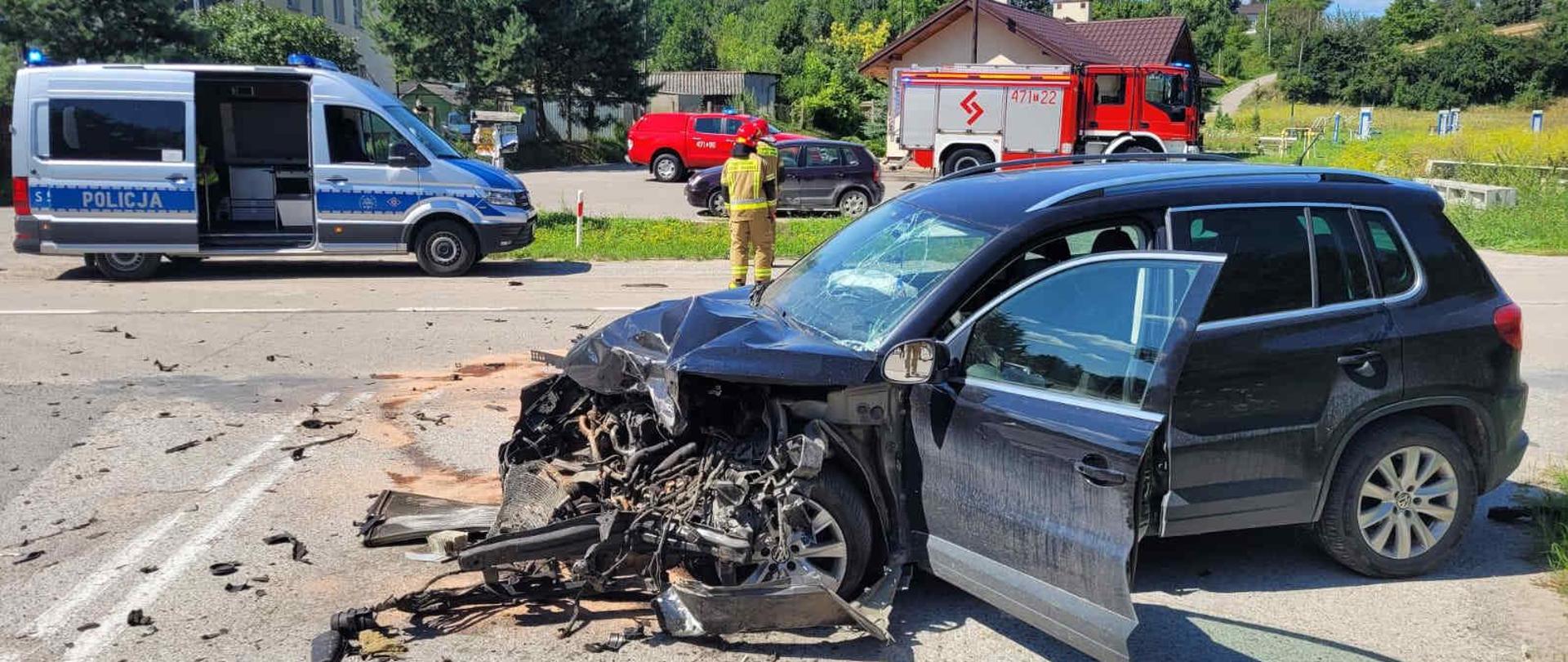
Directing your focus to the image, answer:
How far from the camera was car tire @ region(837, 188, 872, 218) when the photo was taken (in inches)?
858

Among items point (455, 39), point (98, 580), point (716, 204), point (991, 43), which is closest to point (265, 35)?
point (455, 39)

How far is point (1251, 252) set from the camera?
4.68 metres

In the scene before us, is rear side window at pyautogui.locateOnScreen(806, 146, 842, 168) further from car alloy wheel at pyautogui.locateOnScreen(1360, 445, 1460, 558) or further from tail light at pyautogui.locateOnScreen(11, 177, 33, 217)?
car alloy wheel at pyautogui.locateOnScreen(1360, 445, 1460, 558)

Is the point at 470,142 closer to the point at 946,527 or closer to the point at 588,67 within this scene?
the point at 588,67

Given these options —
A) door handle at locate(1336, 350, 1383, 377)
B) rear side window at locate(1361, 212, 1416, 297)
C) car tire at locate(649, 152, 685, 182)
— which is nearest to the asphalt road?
door handle at locate(1336, 350, 1383, 377)

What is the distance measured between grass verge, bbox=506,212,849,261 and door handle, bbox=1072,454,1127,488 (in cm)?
1199

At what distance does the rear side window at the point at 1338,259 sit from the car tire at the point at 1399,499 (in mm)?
538

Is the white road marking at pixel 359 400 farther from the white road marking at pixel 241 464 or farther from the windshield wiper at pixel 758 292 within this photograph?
the windshield wiper at pixel 758 292

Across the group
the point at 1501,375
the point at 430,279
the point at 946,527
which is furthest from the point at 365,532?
the point at 430,279

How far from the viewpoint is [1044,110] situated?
30.0 meters

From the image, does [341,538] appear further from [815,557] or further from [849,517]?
[849,517]

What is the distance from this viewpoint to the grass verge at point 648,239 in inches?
645

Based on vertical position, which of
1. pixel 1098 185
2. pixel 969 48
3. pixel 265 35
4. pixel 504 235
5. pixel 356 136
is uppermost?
pixel 969 48

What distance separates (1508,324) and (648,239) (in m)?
13.9
